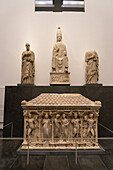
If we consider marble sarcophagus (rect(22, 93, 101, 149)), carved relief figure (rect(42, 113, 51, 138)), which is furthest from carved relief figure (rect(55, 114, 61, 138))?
carved relief figure (rect(42, 113, 51, 138))

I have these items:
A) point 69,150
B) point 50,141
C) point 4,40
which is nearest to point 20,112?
point 50,141

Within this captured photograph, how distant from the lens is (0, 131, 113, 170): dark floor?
8.95ft

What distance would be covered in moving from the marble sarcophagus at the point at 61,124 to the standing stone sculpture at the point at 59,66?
2076 millimetres

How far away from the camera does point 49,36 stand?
6.83 m

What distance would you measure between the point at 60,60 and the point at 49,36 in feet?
5.46

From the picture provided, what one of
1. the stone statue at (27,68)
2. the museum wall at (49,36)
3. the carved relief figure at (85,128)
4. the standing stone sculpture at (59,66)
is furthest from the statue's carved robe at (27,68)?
the carved relief figure at (85,128)

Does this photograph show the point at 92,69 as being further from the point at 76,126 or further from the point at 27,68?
the point at 76,126

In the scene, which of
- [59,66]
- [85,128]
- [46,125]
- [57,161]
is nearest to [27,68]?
[59,66]

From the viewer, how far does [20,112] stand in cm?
496

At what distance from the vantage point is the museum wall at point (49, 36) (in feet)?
21.9

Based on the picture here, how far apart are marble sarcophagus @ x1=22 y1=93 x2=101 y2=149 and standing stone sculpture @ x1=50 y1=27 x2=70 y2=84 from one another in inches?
81.7

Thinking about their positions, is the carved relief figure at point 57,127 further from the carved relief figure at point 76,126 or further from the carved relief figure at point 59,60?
the carved relief figure at point 59,60

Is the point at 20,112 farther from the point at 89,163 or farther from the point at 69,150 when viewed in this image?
the point at 89,163

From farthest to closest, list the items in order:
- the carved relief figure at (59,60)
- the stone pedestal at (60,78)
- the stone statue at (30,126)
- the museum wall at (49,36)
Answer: the museum wall at (49,36), the carved relief figure at (59,60), the stone pedestal at (60,78), the stone statue at (30,126)
